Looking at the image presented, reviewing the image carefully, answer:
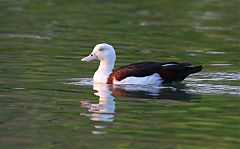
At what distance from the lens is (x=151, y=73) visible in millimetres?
16375

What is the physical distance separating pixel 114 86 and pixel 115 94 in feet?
3.05

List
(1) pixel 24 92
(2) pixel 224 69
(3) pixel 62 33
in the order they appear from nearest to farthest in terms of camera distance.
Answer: (1) pixel 24 92
(2) pixel 224 69
(3) pixel 62 33

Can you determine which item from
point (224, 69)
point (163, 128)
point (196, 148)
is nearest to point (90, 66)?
point (224, 69)

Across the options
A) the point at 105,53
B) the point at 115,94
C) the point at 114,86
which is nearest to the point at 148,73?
the point at 114,86

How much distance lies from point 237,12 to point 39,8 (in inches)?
262

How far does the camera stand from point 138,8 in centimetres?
3206

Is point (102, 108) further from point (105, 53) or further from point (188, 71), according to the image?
point (105, 53)

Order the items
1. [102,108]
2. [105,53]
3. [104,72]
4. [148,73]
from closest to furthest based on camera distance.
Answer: [102,108], [148,73], [104,72], [105,53]

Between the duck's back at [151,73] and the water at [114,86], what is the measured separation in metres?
0.17

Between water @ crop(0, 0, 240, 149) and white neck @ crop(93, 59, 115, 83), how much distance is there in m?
0.18

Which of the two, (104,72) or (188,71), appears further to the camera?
(104,72)

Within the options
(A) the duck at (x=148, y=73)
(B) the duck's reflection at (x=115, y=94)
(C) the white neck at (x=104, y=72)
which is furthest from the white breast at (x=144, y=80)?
(C) the white neck at (x=104, y=72)

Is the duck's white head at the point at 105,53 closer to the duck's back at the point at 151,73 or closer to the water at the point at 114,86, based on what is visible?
the water at the point at 114,86

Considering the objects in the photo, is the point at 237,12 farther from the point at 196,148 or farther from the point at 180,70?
the point at 196,148
